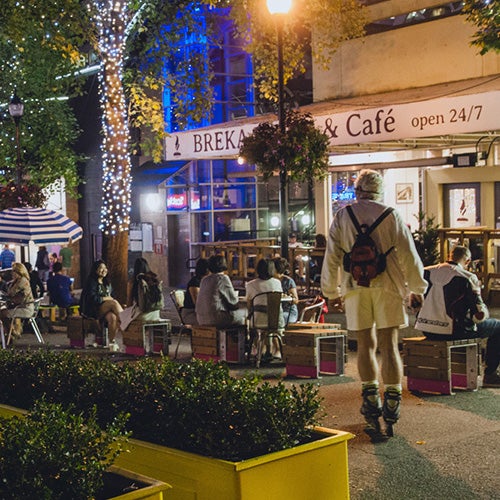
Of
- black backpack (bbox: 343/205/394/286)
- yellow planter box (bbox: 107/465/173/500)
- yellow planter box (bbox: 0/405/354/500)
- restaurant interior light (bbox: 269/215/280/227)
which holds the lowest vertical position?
yellow planter box (bbox: 0/405/354/500)

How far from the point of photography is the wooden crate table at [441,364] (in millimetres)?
9234

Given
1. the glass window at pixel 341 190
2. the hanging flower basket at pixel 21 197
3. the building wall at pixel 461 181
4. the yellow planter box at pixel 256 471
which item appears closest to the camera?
the yellow planter box at pixel 256 471

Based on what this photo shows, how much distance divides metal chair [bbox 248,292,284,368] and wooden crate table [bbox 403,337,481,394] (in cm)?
229

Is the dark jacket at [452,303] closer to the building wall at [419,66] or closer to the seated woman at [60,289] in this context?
the building wall at [419,66]

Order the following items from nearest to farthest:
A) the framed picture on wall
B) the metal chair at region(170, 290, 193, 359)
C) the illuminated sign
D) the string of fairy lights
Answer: the metal chair at region(170, 290, 193, 359) < the string of fairy lights < the framed picture on wall < the illuminated sign

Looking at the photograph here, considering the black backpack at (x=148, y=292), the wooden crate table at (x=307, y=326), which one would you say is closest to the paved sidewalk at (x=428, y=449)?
the wooden crate table at (x=307, y=326)

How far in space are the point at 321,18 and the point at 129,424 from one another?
14.8 m

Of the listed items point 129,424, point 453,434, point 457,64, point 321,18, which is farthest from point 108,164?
point 129,424

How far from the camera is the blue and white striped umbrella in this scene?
16891 mm

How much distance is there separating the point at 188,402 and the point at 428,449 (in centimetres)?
278

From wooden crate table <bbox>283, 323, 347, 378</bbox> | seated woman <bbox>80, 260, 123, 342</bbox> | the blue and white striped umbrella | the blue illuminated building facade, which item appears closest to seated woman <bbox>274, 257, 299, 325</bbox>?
wooden crate table <bbox>283, 323, 347, 378</bbox>

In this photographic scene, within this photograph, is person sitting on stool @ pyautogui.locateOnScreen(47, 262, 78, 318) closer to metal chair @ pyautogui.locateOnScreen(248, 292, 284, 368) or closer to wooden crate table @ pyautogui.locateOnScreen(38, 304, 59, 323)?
wooden crate table @ pyautogui.locateOnScreen(38, 304, 59, 323)

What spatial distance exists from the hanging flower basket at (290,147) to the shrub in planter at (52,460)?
876 centimetres

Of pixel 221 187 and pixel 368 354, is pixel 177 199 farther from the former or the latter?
pixel 368 354
